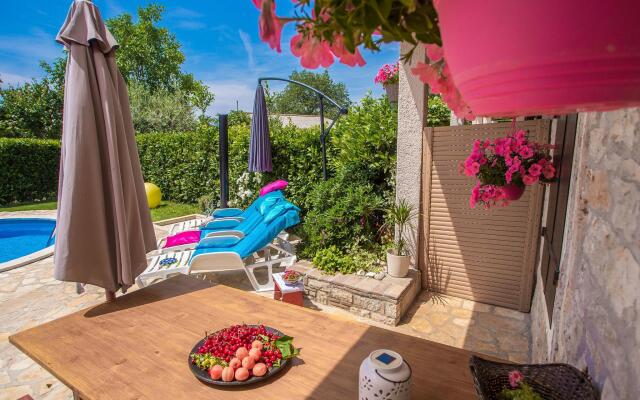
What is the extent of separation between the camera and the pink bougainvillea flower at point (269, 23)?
49 cm

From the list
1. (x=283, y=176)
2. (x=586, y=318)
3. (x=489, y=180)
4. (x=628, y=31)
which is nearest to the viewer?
(x=628, y=31)

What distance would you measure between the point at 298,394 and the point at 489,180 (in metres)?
1.98

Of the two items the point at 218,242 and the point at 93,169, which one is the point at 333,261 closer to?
the point at 218,242

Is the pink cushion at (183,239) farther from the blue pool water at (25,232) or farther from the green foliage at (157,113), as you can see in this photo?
the green foliage at (157,113)

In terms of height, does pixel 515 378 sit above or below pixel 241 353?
above

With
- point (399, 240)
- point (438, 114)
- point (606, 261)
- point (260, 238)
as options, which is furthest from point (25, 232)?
point (606, 261)

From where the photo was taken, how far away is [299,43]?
0.58m

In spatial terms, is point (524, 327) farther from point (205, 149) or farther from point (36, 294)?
point (205, 149)

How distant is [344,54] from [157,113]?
18392 mm

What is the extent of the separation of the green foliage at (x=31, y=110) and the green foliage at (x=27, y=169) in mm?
6090

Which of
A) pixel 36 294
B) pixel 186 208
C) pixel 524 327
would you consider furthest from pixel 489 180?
pixel 186 208

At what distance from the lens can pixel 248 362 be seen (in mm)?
1496

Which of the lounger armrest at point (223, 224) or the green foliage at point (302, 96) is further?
the green foliage at point (302, 96)

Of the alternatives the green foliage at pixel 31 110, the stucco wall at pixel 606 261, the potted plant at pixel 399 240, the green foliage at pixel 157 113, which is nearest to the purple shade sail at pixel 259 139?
the potted plant at pixel 399 240
